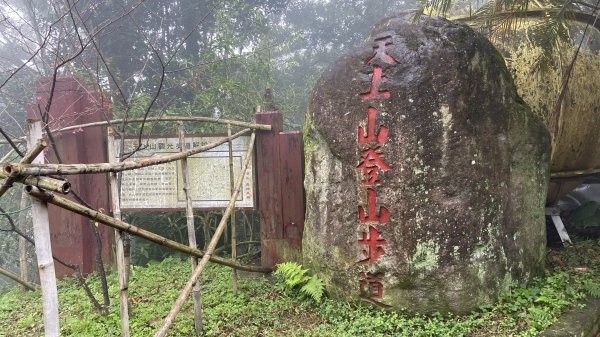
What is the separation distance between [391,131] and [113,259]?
4.02m

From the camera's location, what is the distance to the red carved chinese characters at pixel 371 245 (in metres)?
4.02

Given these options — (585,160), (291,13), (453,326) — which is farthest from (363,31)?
(453,326)

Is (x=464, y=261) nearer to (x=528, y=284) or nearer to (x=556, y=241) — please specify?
(x=528, y=284)

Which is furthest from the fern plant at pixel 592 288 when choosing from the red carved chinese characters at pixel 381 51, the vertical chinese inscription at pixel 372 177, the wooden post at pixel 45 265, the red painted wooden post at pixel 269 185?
the wooden post at pixel 45 265

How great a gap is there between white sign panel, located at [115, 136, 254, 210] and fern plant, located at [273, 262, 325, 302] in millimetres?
1054

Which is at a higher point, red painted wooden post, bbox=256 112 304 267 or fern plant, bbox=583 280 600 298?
red painted wooden post, bbox=256 112 304 267

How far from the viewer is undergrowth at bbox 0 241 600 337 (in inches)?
147

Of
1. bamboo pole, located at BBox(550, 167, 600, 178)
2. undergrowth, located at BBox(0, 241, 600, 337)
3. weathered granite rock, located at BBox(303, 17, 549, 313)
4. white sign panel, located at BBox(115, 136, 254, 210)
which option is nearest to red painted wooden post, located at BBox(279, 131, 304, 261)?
white sign panel, located at BBox(115, 136, 254, 210)

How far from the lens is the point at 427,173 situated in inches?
153

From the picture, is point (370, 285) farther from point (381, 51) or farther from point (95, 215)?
point (95, 215)

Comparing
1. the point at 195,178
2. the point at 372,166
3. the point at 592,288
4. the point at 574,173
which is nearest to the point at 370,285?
the point at 372,166

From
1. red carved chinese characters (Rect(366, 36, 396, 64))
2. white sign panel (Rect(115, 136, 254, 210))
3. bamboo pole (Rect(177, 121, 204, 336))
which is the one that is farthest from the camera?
white sign panel (Rect(115, 136, 254, 210))

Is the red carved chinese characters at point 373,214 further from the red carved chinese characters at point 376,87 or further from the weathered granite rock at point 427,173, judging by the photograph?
the red carved chinese characters at point 376,87

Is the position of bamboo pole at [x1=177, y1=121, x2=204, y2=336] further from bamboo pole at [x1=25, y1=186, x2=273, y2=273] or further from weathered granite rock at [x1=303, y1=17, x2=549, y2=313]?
weathered granite rock at [x1=303, y1=17, x2=549, y2=313]
